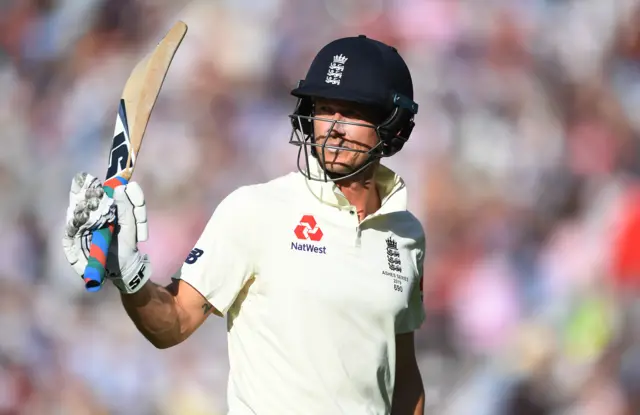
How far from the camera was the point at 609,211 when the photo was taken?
4.28m

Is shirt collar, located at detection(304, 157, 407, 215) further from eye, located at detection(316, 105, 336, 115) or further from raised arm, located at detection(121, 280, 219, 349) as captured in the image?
raised arm, located at detection(121, 280, 219, 349)

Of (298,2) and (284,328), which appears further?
(298,2)

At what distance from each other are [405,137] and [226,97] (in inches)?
77.3

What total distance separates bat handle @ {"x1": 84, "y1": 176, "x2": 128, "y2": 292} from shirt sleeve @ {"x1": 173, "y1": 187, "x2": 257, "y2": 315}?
338 millimetres

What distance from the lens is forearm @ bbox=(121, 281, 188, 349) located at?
Result: 199 cm

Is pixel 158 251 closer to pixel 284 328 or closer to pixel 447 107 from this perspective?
pixel 447 107

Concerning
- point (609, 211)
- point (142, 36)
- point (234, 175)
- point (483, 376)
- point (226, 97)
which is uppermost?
point (142, 36)

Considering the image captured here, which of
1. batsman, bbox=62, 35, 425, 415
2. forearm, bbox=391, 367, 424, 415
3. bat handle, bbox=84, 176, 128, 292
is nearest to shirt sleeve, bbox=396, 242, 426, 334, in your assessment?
batsman, bbox=62, 35, 425, 415

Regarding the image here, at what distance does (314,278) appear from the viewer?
2215 mm

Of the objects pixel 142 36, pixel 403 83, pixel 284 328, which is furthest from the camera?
pixel 142 36

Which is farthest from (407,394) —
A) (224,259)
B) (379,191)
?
(224,259)

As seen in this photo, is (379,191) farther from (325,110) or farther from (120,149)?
(120,149)

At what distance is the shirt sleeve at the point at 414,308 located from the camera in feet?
8.07

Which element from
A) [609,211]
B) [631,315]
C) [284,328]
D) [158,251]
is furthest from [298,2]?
[284,328]
